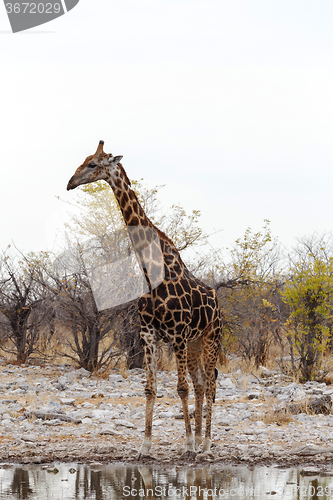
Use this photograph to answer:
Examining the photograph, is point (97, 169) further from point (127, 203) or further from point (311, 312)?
point (311, 312)

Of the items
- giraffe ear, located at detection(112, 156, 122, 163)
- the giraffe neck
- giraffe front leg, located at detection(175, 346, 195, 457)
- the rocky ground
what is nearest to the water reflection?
the rocky ground

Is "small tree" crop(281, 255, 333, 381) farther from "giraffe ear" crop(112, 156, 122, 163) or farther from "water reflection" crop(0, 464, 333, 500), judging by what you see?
"giraffe ear" crop(112, 156, 122, 163)

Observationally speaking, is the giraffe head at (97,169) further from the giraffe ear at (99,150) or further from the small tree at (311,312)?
the small tree at (311,312)

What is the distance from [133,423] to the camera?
7965 millimetres

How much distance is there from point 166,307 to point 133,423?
8.28ft

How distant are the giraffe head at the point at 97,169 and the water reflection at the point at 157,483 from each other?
3012 mm

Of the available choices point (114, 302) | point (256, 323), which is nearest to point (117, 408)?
point (114, 302)

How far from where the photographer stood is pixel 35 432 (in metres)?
7.13

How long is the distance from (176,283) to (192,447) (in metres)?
1.85

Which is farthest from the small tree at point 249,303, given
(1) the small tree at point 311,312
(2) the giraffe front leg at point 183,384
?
(2) the giraffe front leg at point 183,384

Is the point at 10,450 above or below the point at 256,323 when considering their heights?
below

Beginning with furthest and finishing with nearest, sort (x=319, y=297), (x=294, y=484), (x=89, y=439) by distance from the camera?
1. (x=319, y=297)
2. (x=89, y=439)
3. (x=294, y=484)

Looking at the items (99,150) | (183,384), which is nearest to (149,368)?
(183,384)

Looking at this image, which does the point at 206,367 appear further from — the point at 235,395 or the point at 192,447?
the point at 235,395
